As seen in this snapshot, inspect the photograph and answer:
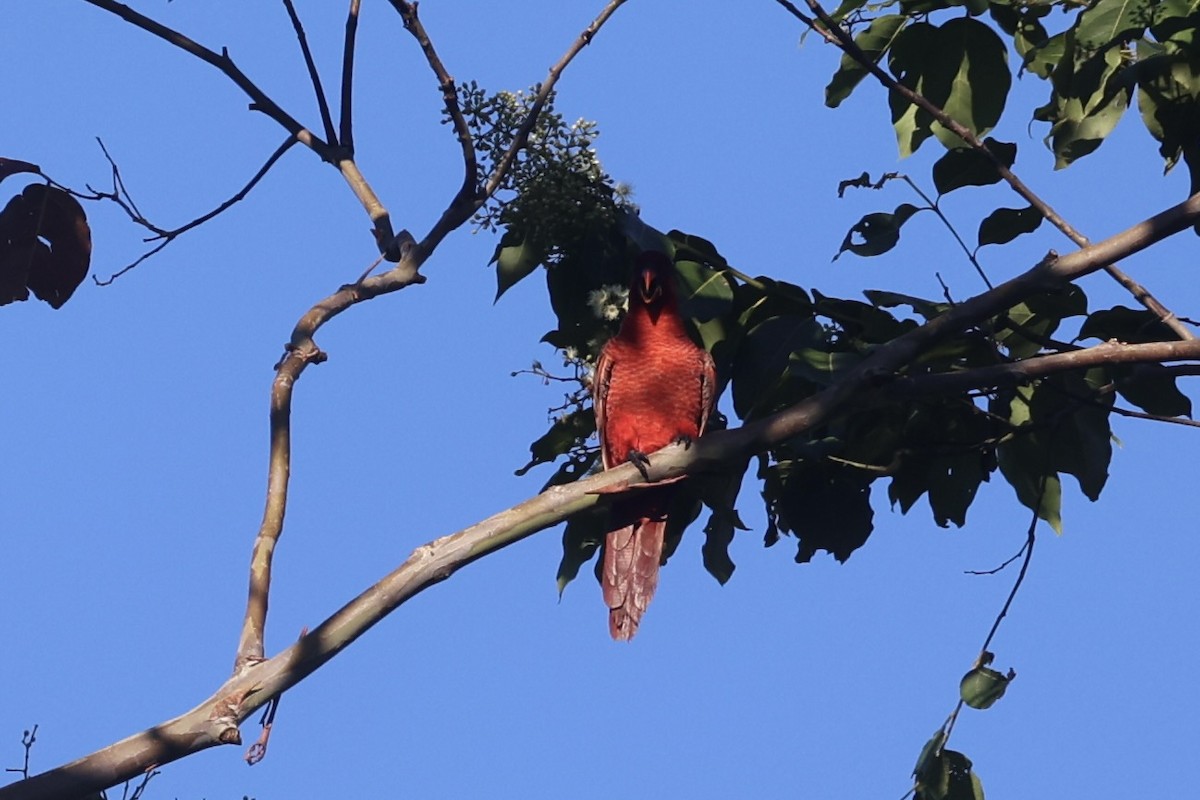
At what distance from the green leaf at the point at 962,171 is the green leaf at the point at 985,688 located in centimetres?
122

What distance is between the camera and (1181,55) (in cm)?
358

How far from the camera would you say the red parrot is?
15.3 feet

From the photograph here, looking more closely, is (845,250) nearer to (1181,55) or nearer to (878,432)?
(878,432)

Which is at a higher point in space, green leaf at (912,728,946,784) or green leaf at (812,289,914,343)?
green leaf at (812,289,914,343)

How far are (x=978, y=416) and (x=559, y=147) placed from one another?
4.33 feet

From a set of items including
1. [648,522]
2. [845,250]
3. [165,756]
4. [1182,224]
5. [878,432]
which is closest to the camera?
[165,756]

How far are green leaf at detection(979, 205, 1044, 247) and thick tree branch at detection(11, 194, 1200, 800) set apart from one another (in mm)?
294

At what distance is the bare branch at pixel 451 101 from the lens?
3.75m

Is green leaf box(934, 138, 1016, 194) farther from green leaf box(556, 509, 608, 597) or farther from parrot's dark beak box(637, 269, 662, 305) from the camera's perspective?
parrot's dark beak box(637, 269, 662, 305)

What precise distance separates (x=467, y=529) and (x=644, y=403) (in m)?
1.77

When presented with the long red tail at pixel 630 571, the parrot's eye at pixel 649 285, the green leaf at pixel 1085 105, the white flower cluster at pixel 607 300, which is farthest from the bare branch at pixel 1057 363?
the parrot's eye at pixel 649 285

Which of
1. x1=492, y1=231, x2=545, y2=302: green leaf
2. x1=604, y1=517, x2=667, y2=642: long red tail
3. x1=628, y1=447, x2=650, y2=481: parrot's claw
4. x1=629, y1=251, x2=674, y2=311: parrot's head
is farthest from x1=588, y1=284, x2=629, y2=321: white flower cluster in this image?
x1=604, y1=517, x2=667, y2=642: long red tail

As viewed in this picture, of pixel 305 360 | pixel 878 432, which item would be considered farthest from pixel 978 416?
pixel 305 360

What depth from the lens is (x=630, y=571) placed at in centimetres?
470
